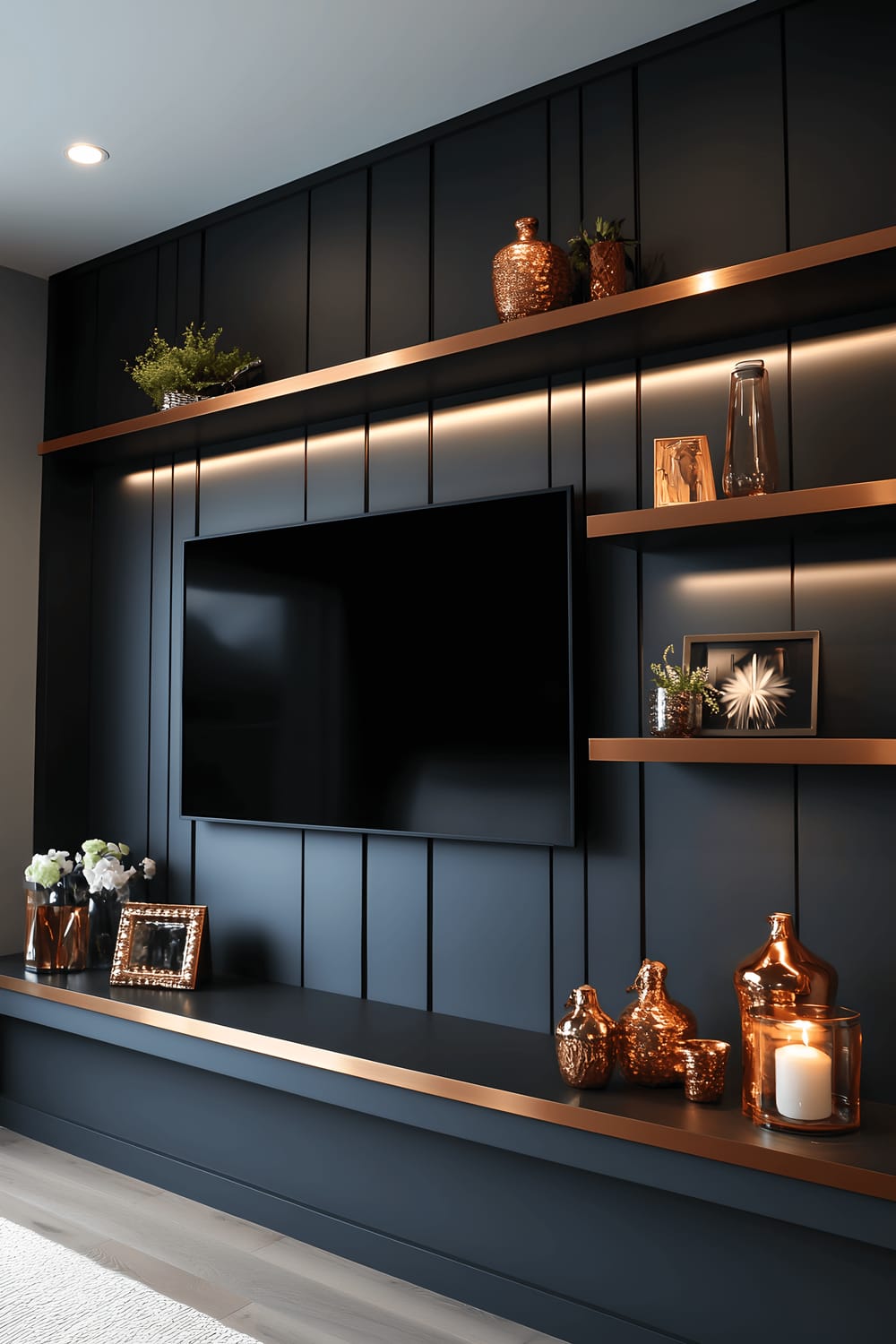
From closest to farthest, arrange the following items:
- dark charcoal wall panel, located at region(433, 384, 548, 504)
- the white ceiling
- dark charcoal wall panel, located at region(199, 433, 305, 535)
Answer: the white ceiling, dark charcoal wall panel, located at region(433, 384, 548, 504), dark charcoal wall panel, located at region(199, 433, 305, 535)

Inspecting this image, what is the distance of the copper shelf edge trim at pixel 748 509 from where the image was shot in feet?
6.16

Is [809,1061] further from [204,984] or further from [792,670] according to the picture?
[204,984]

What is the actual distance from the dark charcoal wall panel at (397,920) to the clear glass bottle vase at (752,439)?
4.01ft

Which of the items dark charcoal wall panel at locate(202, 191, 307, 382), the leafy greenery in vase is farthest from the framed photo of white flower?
dark charcoal wall panel at locate(202, 191, 307, 382)

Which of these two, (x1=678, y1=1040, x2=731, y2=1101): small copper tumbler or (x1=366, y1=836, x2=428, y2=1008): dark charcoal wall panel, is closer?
(x1=678, y1=1040, x2=731, y2=1101): small copper tumbler

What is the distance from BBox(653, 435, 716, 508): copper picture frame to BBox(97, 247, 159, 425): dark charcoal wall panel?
1.93 m

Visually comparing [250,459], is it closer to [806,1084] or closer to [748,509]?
[748,509]

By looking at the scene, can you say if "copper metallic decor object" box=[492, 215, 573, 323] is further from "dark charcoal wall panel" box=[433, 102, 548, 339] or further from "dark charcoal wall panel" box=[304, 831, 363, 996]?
"dark charcoal wall panel" box=[304, 831, 363, 996]

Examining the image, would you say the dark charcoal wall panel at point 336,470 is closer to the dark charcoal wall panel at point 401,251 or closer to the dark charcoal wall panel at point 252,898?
the dark charcoal wall panel at point 401,251

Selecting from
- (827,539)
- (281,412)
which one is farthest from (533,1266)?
(281,412)

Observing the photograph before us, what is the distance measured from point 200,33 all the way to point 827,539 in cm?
179

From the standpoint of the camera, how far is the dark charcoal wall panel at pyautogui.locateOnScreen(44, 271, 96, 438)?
145 inches

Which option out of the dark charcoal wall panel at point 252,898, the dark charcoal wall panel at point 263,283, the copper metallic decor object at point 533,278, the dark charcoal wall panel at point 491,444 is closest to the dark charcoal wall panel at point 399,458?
the dark charcoal wall panel at point 491,444

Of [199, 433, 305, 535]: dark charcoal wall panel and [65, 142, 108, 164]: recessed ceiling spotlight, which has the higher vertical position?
[65, 142, 108, 164]: recessed ceiling spotlight
